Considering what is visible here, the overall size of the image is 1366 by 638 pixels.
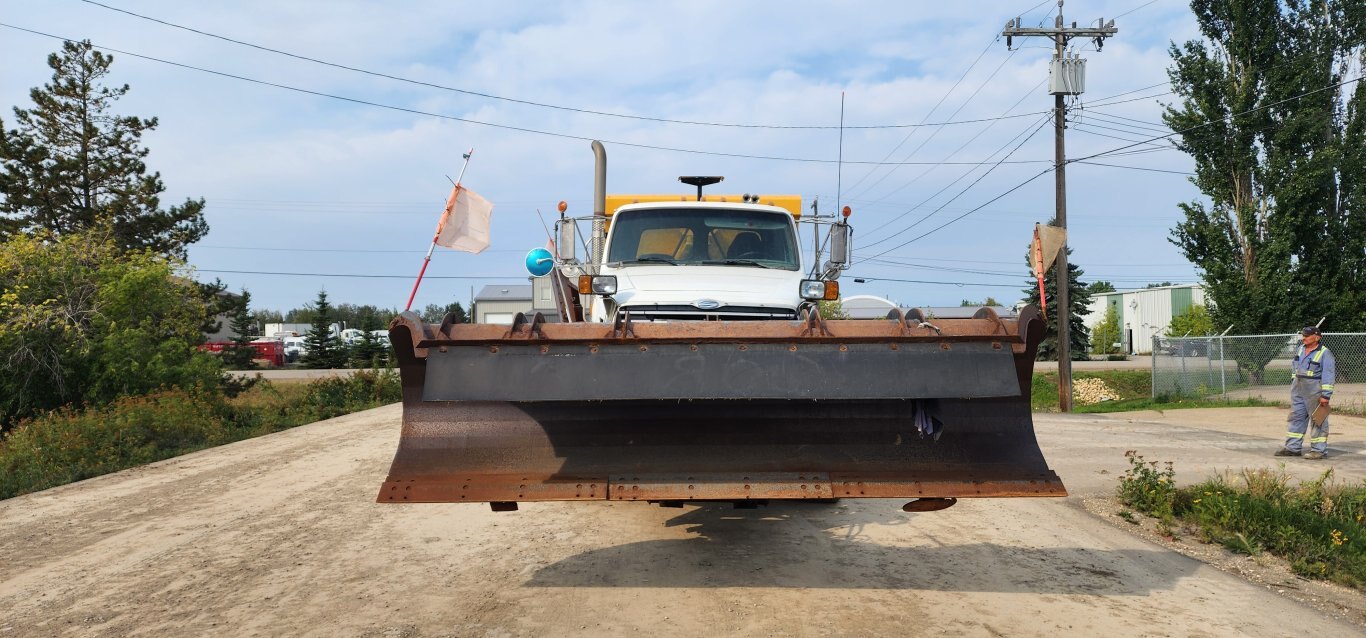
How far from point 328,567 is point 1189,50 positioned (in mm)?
30836

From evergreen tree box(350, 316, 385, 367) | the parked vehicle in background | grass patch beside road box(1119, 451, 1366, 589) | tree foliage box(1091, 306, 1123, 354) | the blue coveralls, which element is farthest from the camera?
tree foliage box(1091, 306, 1123, 354)

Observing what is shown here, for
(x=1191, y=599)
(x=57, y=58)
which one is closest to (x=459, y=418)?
(x=1191, y=599)

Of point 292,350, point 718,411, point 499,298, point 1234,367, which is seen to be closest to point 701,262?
point 718,411

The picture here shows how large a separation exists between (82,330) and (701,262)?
17543 millimetres

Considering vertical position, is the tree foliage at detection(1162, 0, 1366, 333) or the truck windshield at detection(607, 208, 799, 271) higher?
the tree foliage at detection(1162, 0, 1366, 333)

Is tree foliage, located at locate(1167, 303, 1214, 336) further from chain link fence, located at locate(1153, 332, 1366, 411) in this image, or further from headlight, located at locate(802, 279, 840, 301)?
headlight, located at locate(802, 279, 840, 301)

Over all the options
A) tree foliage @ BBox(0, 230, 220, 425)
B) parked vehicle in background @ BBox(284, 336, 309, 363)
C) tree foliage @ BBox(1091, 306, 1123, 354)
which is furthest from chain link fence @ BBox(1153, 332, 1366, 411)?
parked vehicle in background @ BBox(284, 336, 309, 363)

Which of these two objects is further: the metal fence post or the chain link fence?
the chain link fence

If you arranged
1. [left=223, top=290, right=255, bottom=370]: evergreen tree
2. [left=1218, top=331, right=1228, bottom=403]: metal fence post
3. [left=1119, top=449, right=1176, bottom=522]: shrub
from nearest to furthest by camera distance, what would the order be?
[left=1119, top=449, right=1176, bottom=522]: shrub
[left=1218, top=331, right=1228, bottom=403]: metal fence post
[left=223, top=290, right=255, bottom=370]: evergreen tree

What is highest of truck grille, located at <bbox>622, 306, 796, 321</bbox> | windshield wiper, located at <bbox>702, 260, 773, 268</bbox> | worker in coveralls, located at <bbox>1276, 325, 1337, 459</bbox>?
windshield wiper, located at <bbox>702, 260, 773, 268</bbox>

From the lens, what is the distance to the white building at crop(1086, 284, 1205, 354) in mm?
65938

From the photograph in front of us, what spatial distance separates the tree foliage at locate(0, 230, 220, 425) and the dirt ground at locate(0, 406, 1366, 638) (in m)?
11.0

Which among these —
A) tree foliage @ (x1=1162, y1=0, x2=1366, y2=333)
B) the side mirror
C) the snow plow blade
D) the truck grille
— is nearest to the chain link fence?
tree foliage @ (x1=1162, y1=0, x2=1366, y2=333)

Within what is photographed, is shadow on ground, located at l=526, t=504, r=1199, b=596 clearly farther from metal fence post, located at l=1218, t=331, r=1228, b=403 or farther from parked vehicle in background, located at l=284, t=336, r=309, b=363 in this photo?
parked vehicle in background, located at l=284, t=336, r=309, b=363
